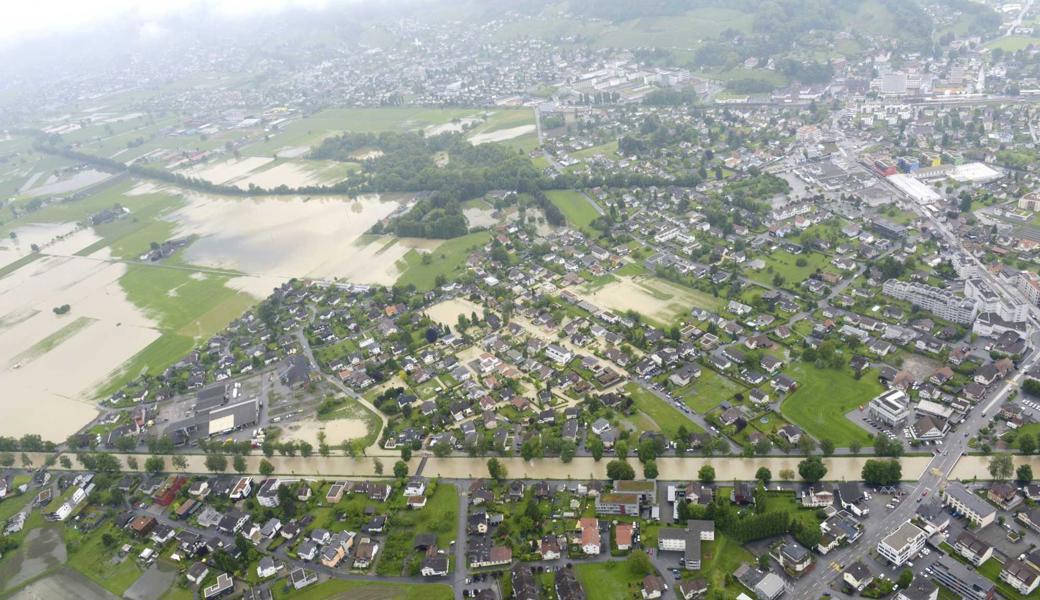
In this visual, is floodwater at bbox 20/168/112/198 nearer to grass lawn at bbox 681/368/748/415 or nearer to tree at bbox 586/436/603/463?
tree at bbox 586/436/603/463

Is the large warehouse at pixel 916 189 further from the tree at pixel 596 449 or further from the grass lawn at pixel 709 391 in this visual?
the tree at pixel 596 449

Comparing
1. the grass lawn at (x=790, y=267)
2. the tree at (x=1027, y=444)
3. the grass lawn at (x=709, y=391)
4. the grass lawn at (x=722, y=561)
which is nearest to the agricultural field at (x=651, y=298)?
the grass lawn at (x=790, y=267)

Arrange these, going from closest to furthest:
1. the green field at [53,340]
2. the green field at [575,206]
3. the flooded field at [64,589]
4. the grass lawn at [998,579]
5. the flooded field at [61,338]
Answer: the grass lawn at [998,579]
the flooded field at [64,589]
the flooded field at [61,338]
the green field at [53,340]
the green field at [575,206]

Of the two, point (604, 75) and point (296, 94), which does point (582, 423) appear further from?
point (296, 94)

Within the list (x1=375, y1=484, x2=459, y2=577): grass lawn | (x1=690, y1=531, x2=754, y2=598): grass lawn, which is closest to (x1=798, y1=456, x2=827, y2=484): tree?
(x1=690, y1=531, x2=754, y2=598): grass lawn

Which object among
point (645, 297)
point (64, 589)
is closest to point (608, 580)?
point (645, 297)

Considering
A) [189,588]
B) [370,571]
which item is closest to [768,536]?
[370,571]
